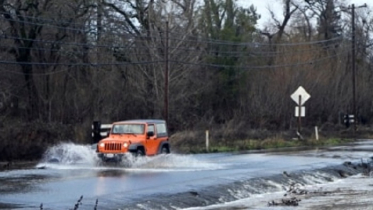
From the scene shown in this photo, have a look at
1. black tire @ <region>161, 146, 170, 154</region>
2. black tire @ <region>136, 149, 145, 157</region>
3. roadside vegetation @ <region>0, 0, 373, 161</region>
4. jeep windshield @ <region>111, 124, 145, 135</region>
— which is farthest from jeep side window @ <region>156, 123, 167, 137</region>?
roadside vegetation @ <region>0, 0, 373, 161</region>

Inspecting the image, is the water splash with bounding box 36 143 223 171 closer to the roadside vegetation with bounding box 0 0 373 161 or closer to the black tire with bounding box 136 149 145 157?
the black tire with bounding box 136 149 145 157

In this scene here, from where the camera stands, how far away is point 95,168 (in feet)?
107

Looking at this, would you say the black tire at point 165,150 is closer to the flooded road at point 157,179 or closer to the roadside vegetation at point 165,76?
the flooded road at point 157,179

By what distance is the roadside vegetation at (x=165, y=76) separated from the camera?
50.3m

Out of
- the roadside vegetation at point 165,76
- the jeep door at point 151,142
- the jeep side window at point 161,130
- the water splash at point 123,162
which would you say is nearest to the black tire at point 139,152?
the water splash at point 123,162

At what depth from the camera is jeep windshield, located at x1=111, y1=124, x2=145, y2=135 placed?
34.5 m

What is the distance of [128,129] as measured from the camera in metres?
34.7

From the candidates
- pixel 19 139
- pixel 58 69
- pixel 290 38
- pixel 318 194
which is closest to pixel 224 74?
pixel 290 38

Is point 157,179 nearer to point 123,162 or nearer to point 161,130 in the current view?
point 123,162

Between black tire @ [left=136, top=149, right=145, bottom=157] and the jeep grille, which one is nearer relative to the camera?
the jeep grille

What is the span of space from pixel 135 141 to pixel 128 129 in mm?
Result: 1285

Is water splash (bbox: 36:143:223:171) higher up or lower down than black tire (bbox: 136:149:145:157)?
lower down

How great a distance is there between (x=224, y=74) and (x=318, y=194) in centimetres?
4305

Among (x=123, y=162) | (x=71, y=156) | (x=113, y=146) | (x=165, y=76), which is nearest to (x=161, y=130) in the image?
(x=113, y=146)
